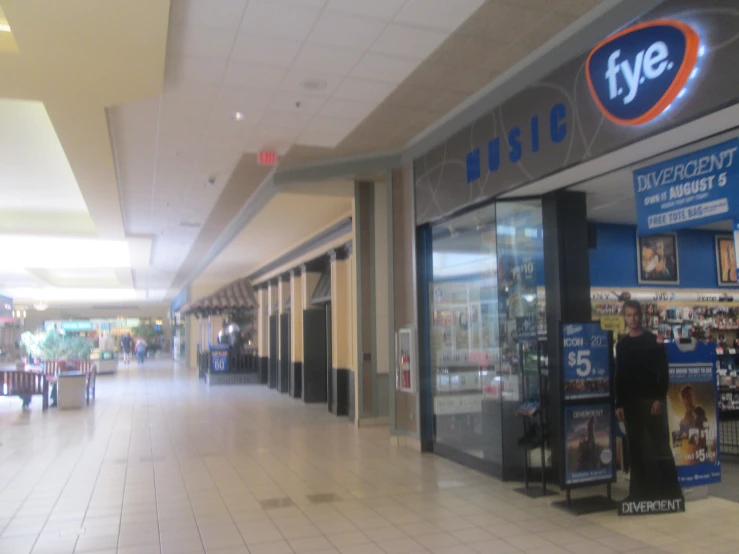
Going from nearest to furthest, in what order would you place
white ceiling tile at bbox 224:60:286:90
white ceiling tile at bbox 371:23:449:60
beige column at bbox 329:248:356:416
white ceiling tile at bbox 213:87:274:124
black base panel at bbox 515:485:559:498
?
white ceiling tile at bbox 371:23:449:60, white ceiling tile at bbox 224:60:286:90, black base panel at bbox 515:485:559:498, white ceiling tile at bbox 213:87:274:124, beige column at bbox 329:248:356:416

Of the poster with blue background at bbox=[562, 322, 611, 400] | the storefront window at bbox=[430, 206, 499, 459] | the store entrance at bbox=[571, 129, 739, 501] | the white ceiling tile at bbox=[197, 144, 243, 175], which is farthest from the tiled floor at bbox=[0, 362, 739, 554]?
the white ceiling tile at bbox=[197, 144, 243, 175]

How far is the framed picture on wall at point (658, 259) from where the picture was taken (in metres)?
7.15

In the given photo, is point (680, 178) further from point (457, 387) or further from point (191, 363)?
point (191, 363)

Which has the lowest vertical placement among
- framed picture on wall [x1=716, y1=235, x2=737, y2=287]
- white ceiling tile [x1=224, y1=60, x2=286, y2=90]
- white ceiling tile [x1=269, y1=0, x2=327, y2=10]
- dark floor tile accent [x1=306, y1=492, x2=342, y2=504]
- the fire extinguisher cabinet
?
dark floor tile accent [x1=306, y1=492, x2=342, y2=504]

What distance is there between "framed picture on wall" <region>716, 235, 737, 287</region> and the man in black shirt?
3.51 metres

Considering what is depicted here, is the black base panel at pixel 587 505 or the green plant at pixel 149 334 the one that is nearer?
the black base panel at pixel 587 505

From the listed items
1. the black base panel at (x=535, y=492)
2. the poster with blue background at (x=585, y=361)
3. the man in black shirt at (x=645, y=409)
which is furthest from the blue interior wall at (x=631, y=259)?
the black base panel at (x=535, y=492)

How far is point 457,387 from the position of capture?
21.6 feet

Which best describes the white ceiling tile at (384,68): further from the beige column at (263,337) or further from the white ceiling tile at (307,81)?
the beige column at (263,337)

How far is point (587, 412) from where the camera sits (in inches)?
193

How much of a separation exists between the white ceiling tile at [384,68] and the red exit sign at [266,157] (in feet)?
7.33

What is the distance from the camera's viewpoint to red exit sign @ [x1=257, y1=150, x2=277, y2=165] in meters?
7.17

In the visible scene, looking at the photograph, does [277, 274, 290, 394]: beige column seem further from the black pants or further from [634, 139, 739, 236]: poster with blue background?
[634, 139, 739, 236]: poster with blue background

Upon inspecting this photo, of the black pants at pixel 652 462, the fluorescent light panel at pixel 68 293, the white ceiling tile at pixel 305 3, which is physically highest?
the white ceiling tile at pixel 305 3
